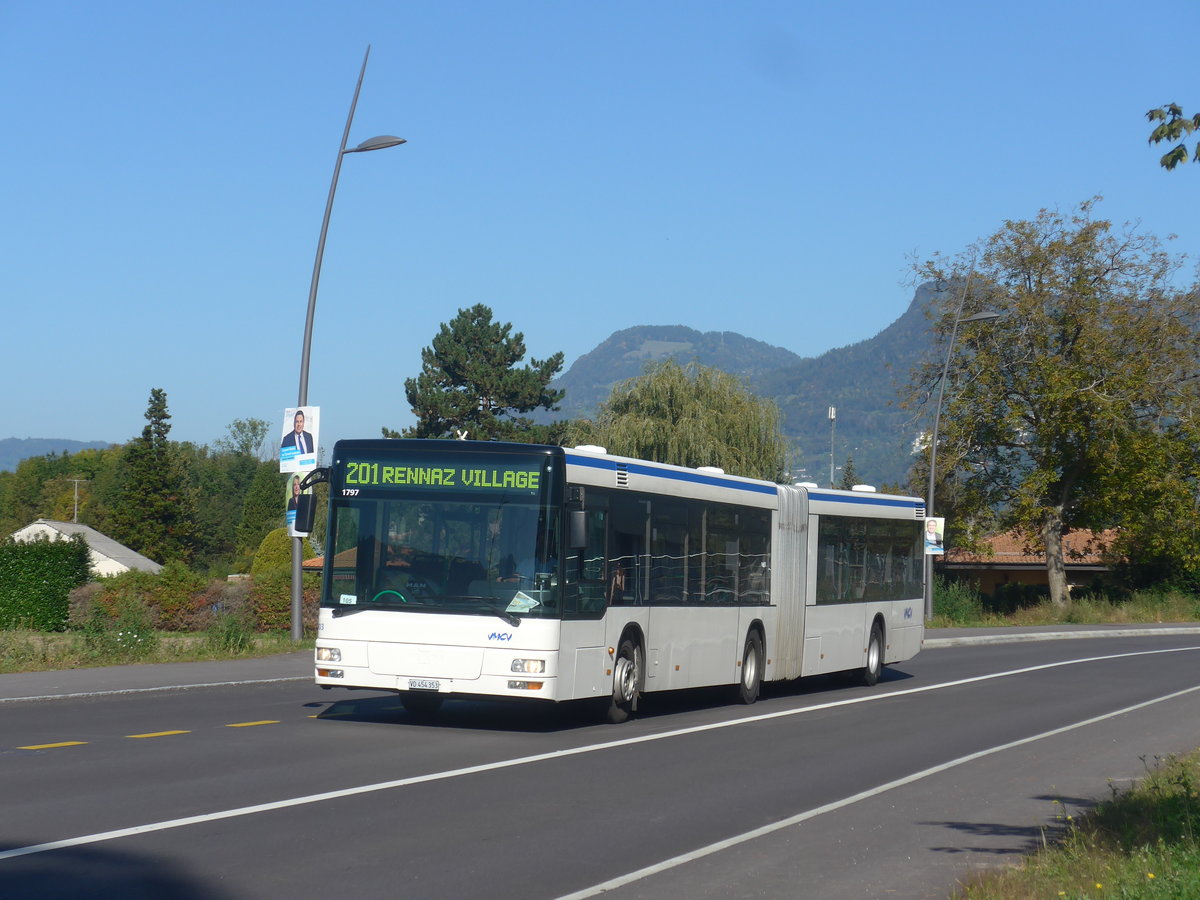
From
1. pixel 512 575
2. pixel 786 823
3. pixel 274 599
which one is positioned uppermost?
pixel 512 575

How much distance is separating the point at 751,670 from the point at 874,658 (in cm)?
508

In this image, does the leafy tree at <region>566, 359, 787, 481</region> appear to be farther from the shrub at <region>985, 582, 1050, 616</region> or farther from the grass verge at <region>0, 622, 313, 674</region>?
the grass verge at <region>0, 622, 313, 674</region>

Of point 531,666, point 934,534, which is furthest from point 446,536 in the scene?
point 934,534

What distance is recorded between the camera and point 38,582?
40281 millimetres

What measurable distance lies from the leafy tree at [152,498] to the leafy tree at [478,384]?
139ft

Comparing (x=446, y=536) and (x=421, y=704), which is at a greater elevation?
(x=446, y=536)

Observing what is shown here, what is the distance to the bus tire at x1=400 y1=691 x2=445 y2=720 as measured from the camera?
16250mm

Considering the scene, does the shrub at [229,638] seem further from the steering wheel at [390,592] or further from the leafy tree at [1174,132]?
the leafy tree at [1174,132]

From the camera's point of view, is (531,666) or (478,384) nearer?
(531,666)

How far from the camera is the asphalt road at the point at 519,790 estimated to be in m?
7.72

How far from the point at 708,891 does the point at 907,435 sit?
46666 millimetres

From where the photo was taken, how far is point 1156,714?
19.5 m

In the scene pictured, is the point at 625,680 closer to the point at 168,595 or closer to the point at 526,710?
the point at 526,710

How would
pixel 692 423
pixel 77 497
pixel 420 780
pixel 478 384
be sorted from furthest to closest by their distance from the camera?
pixel 77 497
pixel 478 384
pixel 692 423
pixel 420 780
